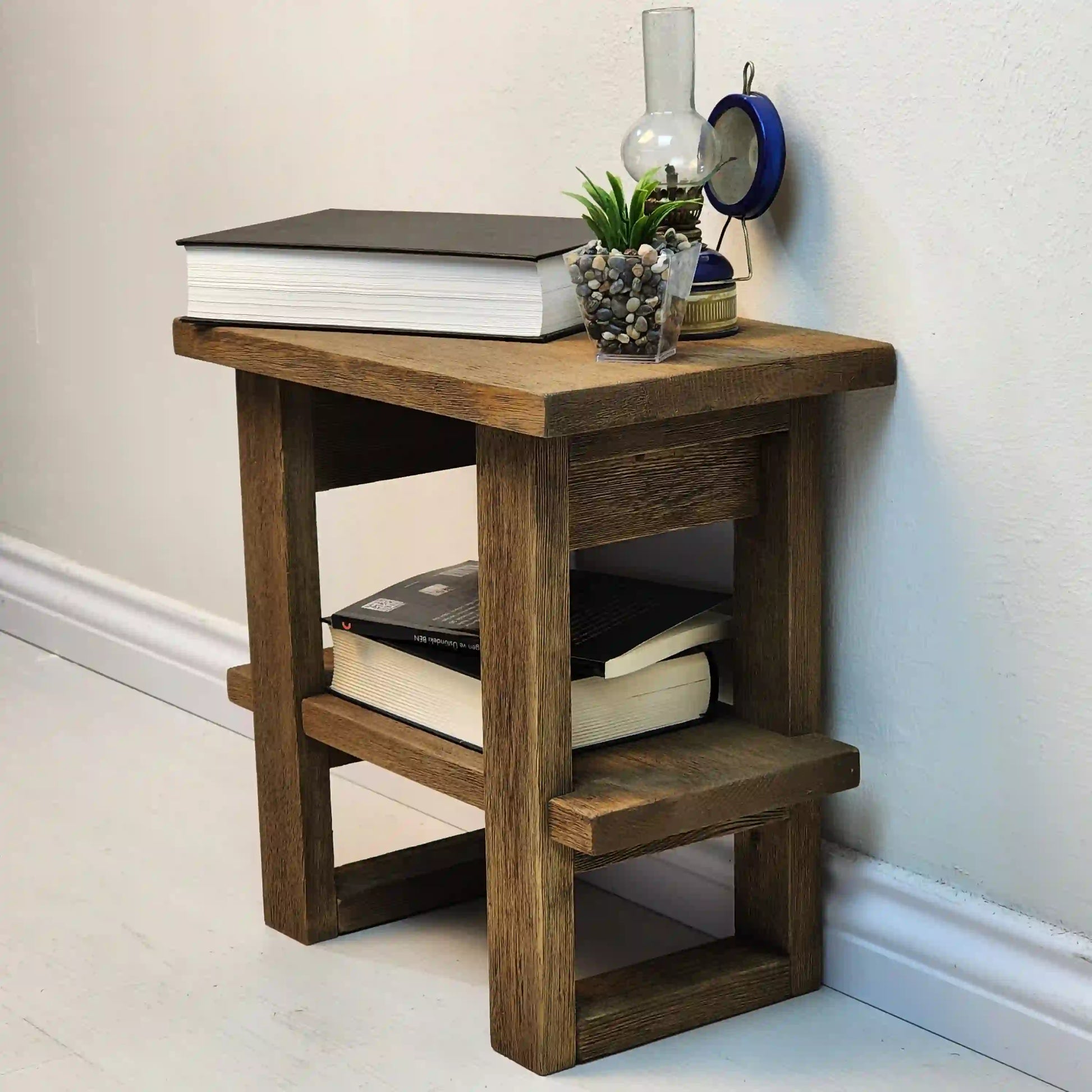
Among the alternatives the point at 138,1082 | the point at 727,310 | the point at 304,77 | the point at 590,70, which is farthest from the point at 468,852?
the point at 304,77

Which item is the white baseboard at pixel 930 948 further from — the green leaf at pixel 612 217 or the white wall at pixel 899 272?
the green leaf at pixel 612 217

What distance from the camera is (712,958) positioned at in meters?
1.24

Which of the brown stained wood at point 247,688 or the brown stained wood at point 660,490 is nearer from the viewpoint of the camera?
the brown stained wood at point 660,490

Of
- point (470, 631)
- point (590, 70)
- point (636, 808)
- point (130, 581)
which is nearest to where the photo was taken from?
point (636, 808)

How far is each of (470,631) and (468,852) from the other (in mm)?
290

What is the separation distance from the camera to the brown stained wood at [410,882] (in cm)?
138

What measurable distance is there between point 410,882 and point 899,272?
61 centimetres

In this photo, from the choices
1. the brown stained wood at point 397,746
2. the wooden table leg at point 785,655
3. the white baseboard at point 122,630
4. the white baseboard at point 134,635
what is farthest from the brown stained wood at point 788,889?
the white baseboard at point 122,630

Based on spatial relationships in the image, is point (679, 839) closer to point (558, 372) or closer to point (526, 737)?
point (526, 737)

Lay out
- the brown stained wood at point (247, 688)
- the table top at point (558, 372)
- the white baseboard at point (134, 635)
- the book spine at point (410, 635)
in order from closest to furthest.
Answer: the table top at point (558, 372)
the book spine at point (410, 635)
the brown stained wood at point (247, 688)
the white baseboard at point (134, 635)

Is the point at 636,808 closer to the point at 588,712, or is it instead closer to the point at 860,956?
the point at 588,712

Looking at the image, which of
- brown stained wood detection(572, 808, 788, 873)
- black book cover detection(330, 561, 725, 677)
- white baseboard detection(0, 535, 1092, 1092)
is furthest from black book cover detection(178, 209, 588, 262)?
white baseboard detection(0, 535, 1092, 1092)

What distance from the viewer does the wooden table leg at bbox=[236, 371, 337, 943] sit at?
129 centimetres

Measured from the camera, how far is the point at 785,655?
3.92 ft
